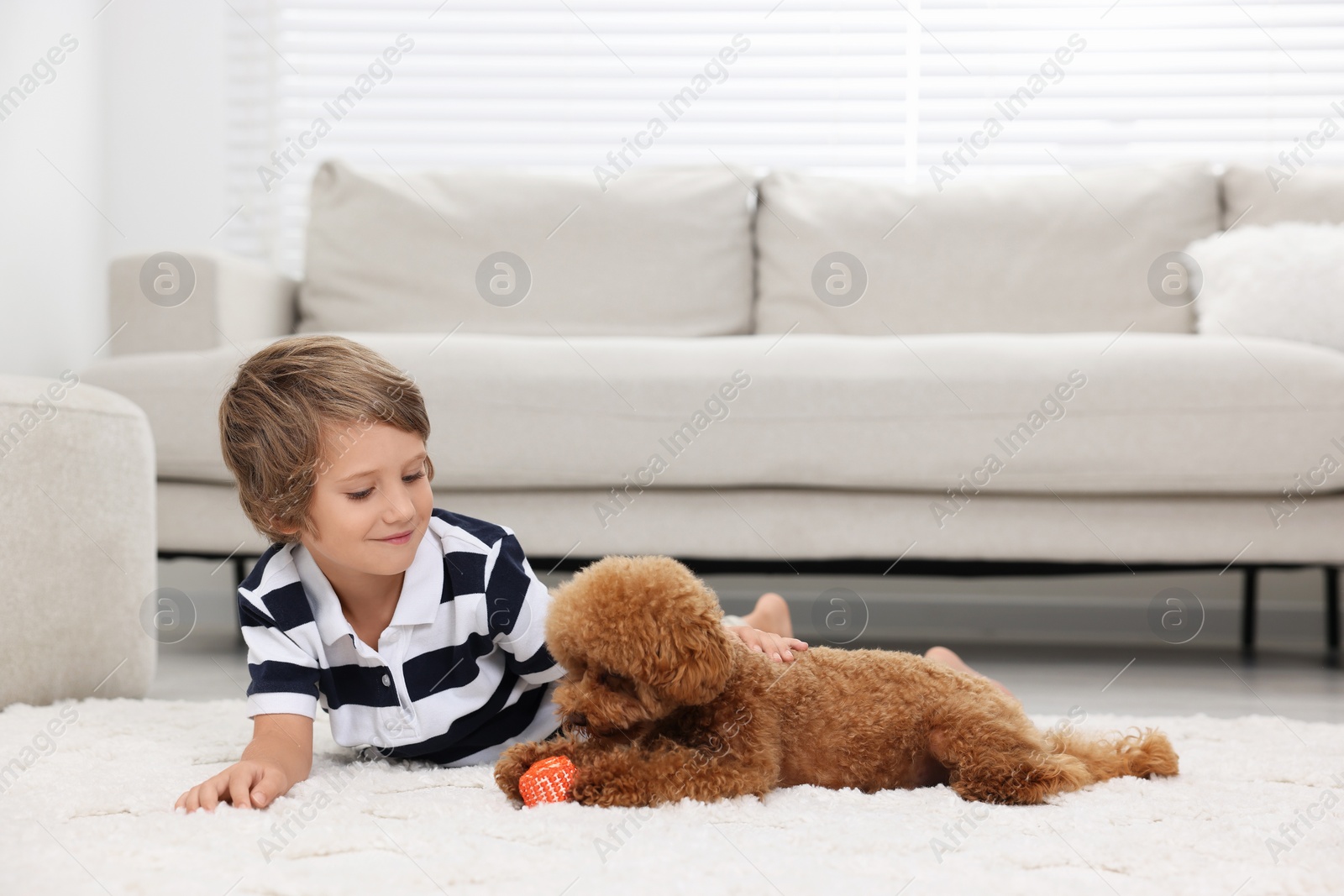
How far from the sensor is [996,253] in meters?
2.64

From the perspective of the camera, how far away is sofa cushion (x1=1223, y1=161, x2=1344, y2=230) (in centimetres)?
258

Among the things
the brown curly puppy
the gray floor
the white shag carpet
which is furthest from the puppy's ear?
the gray floor

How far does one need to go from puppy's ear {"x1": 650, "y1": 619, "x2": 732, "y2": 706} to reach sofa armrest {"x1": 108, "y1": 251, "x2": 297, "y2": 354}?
1749mm

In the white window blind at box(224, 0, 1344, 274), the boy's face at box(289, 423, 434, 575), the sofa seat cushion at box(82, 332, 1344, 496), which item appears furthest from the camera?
Answer: the white window blind at box(224, 0, 1344, 274)

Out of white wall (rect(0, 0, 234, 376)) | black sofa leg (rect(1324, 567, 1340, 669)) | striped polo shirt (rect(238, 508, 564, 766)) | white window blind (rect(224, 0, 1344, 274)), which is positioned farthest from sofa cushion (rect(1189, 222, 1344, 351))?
white wall (rect(0, 0, 234, 376))

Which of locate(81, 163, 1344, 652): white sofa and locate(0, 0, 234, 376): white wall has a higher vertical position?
locate(0, 0, 234, 376): white wall

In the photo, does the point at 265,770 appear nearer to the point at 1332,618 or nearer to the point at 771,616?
the point at 771,616

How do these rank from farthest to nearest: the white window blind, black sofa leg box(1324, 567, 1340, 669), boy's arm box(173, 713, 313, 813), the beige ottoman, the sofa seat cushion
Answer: the white window blind < black sofa leg box(1324, 567, 1340, 669) < the sofa seat cushion < the beige ottoman < boy's arm box(173, 713, 313, 813)

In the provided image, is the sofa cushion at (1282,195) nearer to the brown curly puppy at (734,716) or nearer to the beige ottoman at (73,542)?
the brown curly puppy at (734,716)

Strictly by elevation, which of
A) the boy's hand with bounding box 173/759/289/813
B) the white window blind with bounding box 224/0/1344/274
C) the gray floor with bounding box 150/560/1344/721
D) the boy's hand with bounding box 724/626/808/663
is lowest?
the gray floor with bounding box 150/560/1344/721

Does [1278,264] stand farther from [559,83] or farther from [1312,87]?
[559,83]

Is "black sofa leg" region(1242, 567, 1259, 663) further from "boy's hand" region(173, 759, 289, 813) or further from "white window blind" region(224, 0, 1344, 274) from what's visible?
"boy's hand" region(173, 759, 289, 813)

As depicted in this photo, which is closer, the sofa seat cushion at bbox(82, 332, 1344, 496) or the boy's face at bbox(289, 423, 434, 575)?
the boy's face at bbox(289, 423, 434, 575)

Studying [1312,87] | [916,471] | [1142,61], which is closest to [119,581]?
[916,471]
